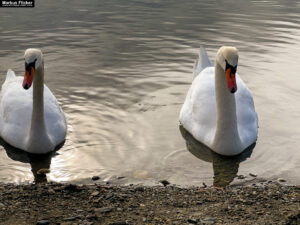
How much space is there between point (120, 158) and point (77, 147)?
2.68 feet

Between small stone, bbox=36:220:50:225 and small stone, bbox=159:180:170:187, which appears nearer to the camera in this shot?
small stone, bbox=36:220:50:225

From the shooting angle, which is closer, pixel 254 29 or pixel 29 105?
pixel 29 105

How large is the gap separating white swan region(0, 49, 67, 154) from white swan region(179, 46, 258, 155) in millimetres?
2238

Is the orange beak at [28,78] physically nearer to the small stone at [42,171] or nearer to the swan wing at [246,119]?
the small stone at [42,171]

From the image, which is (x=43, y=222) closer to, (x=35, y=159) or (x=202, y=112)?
(x=35, y=159)

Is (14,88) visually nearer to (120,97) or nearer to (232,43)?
(120,97)

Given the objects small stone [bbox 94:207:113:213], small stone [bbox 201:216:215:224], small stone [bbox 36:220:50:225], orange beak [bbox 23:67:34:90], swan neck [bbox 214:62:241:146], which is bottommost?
small stone [bbox 94:207:113:213]

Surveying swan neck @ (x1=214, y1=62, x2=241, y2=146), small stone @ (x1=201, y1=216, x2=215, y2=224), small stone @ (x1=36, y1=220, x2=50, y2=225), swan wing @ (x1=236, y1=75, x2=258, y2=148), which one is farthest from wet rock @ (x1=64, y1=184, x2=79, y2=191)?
swan wing @ (x1=236, y1=75, x2=258, y2=148)

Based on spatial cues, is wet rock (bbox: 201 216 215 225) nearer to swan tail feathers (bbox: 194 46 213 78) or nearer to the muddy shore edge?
the muddy shore edge

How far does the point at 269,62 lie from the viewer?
1384 cm

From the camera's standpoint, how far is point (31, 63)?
815 cm

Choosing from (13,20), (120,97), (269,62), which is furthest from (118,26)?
(120,97)

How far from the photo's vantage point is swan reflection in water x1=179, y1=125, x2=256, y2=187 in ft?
26.2

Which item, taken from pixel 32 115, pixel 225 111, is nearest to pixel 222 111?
pixel 225 111
